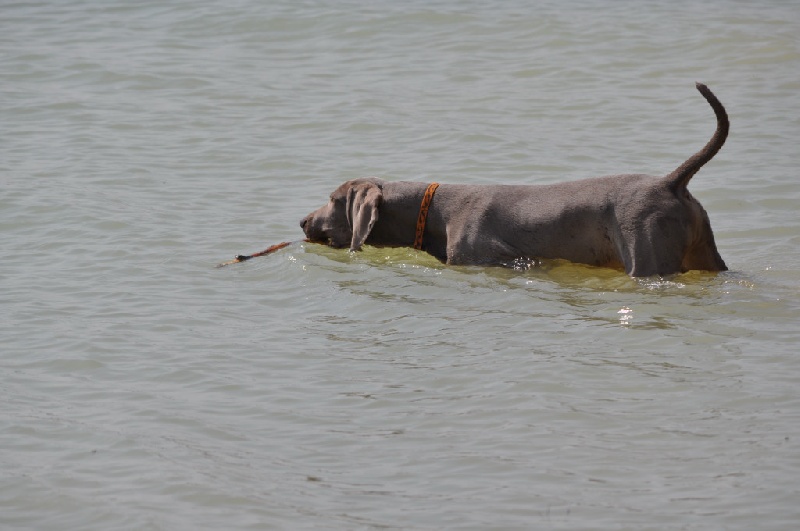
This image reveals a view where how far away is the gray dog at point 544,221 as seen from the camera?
8.51 metres

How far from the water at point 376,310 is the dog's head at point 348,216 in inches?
8.1

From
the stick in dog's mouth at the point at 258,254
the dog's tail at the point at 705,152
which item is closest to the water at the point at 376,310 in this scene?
the stick in dog's mouth at the point at 258,254

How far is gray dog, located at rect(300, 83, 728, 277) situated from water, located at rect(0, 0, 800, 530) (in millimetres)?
176

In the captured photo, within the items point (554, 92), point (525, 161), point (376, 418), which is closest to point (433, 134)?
point (525, 161)

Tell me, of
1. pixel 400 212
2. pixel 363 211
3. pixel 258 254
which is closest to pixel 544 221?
pixel 400 212

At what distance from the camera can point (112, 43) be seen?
19.6m

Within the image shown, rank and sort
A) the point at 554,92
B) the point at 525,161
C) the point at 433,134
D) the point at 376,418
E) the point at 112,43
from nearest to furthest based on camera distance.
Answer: the point at 376,418, the point at 525,161, the point at 433,134, the point at 554,92, the point at 112,43

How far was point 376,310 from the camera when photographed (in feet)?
29.6

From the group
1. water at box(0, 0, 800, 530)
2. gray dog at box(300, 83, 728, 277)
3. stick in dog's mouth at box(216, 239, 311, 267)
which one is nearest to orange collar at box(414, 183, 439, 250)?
gray dog at box(300, 83, 728, 277)

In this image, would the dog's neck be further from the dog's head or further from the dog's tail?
the dog's tail

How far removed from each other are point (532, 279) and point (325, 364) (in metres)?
2.19

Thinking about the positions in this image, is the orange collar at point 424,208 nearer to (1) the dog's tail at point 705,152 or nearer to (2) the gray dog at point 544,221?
(2) the gray dog at point 544,221

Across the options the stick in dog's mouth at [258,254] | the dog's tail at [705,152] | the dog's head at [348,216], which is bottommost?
the stick in dog's mouth at [258,254]

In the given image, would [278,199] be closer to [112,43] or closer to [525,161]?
[525,161]
